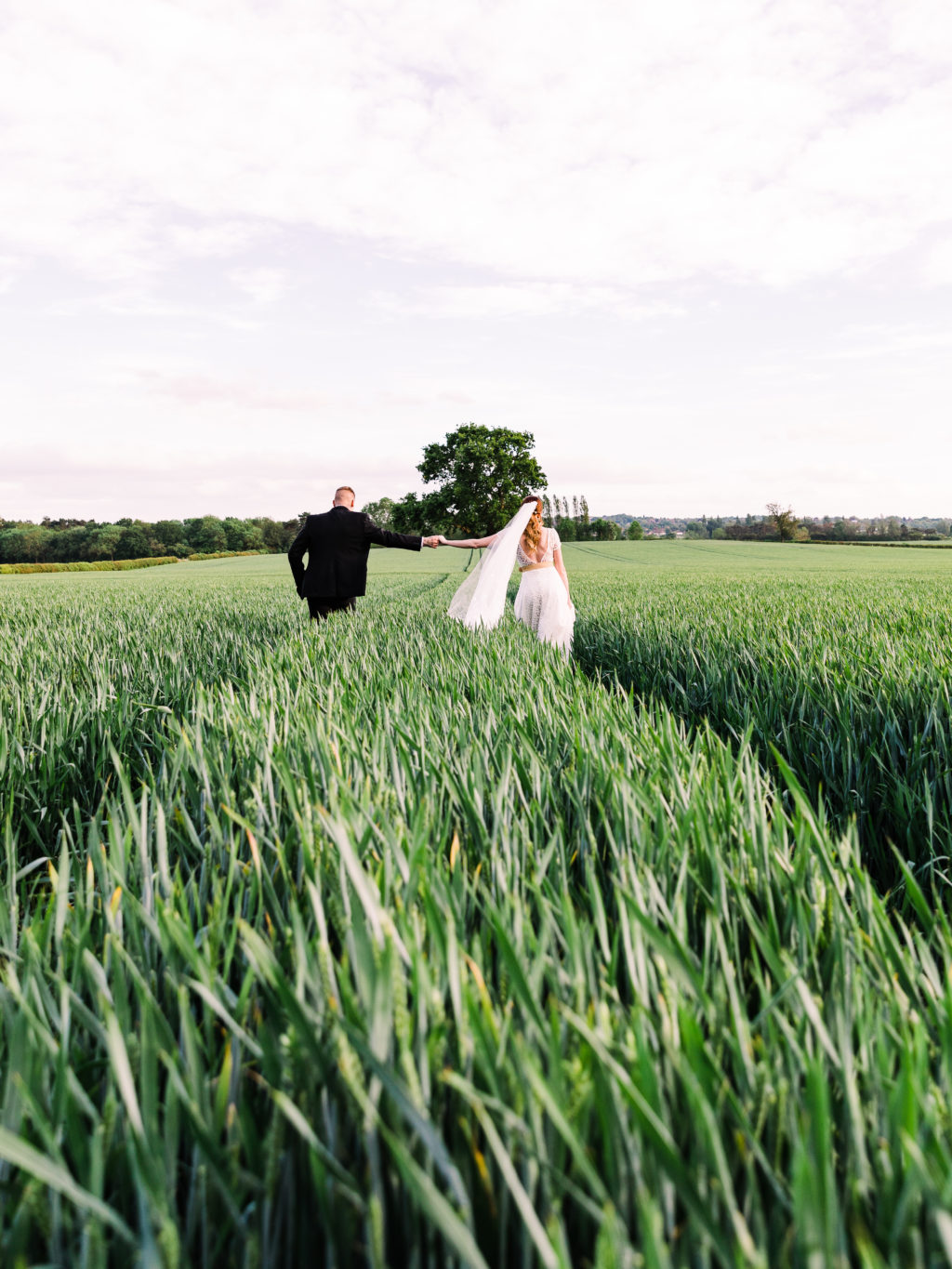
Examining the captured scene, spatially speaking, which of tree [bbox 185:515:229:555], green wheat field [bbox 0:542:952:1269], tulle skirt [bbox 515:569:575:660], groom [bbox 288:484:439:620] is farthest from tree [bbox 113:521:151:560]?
green wheat field [bbox 0:542:952:1269]

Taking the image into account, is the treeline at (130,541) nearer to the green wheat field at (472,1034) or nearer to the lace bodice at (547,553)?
the lace bodice at (547,553)

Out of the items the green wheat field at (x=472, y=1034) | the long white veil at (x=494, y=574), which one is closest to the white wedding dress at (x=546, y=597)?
the long white veil at (x=494, y=574)

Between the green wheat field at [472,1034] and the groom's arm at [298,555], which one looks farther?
the groom's arm at [298,555]

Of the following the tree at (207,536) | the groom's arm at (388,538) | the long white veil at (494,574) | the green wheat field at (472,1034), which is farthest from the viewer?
the tree at (207,536)

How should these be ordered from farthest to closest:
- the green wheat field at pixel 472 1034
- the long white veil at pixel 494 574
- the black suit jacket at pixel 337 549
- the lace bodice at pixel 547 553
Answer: the lace bodice at pixel 547 553
the black suit jacket at pixel 337 549
the long white veil at pixel 494 574
the green wheat field at pixel 472 1034

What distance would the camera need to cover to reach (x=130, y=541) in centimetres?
8794

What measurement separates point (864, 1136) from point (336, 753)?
52.3 inches

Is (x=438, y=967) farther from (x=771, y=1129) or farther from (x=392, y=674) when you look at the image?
(x=392, y=674)

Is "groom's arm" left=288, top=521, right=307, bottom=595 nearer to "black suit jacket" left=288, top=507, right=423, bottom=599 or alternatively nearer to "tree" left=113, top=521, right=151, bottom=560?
"black suit jacket" left=288, top=507, right=423, bottom=599

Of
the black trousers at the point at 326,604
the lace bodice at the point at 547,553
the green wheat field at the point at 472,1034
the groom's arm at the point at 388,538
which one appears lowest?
the green wheat field at the point at 472,1034

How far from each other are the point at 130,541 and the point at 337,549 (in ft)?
298

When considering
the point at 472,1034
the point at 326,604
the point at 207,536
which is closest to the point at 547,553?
the point at 326,604

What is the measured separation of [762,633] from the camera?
600 cm

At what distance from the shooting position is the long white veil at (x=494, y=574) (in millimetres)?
7223
